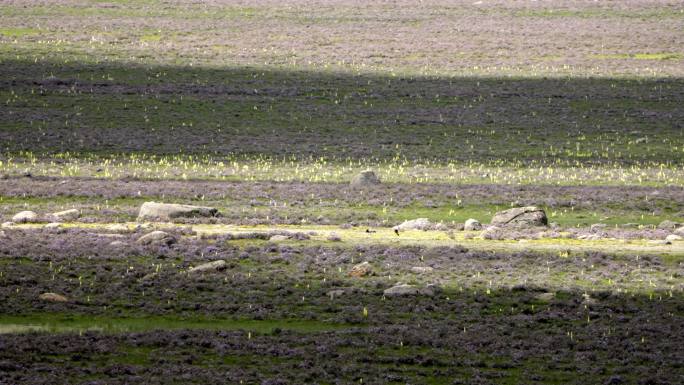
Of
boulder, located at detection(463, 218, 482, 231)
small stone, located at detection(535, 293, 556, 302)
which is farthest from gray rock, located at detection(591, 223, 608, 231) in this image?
small stone, located at detection(535, 293, 556, 302)

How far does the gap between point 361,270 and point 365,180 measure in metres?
16.1

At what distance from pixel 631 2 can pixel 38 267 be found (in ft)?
307

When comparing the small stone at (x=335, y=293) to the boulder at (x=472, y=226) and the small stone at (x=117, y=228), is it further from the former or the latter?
the boulder at (x=472, y=226)

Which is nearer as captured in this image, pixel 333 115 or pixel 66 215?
pixel 66 215

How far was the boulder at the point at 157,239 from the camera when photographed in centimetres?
3084

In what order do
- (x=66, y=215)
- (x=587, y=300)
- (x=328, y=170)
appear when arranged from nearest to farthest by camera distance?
(x=587, y=300) → (x=66, y=215) → (x=328, y=170)

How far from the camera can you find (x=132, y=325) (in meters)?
23.2

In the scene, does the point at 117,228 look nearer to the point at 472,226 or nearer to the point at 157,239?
the point at 157,239

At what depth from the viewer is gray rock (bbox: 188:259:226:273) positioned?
27.9 meters

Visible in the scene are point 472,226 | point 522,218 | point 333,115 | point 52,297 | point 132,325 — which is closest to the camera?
point 132,325

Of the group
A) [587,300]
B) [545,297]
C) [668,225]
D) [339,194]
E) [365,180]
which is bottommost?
[365,180]

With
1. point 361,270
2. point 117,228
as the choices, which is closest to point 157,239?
point 117,228

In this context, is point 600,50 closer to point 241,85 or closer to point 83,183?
point 241,85

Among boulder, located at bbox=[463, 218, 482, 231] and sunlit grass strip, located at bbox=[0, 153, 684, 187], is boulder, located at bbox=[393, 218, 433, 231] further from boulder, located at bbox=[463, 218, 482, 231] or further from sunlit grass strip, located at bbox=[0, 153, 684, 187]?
sunlit grass strip, located at bbox=[0, 153, 684, 187]
